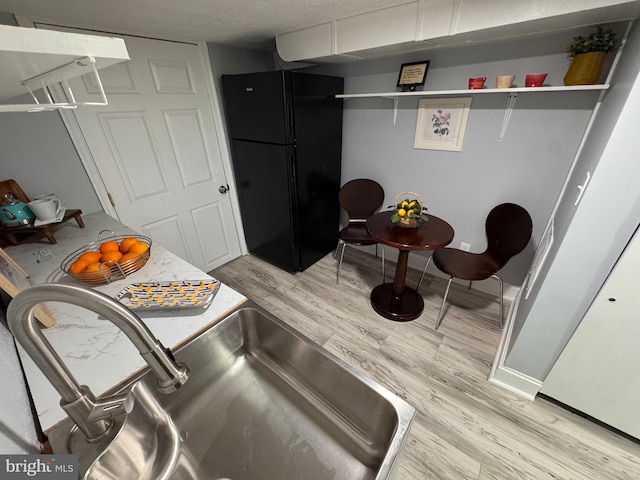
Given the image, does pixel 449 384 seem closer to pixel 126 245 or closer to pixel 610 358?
pixel 610 358

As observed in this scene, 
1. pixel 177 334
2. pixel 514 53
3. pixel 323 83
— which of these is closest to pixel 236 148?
pixel 323 83

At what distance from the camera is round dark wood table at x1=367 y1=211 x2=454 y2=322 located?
1.70 m

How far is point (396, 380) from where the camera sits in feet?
5.24

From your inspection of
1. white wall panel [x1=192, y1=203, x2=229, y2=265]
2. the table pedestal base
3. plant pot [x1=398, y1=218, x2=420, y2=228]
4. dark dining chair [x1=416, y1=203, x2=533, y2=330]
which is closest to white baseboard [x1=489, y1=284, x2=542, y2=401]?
dark dining chair [x1=416, y1=203, x2=533, y2=330]

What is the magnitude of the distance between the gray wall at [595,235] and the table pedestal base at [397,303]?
724 millimetres

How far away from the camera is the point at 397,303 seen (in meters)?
2.12

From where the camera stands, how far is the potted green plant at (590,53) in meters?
1.31

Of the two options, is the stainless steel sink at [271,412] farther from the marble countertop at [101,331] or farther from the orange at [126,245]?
the orange at [126,245]

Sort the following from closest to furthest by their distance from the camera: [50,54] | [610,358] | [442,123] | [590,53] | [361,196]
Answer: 1. [50,54]
2. [610,358]
3. [590,53]
4. [442,123]
5. [361,196]

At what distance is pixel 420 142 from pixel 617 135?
4.43 feet

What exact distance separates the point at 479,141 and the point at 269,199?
1.76 metres

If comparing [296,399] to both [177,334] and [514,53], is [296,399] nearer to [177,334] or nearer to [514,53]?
[177,334]

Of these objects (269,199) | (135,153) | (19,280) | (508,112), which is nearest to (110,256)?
(19,280)

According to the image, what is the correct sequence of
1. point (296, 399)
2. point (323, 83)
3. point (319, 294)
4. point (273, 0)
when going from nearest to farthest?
point (296, 399) < point (273, 0) < point (323, 83) < point (319, 294)
